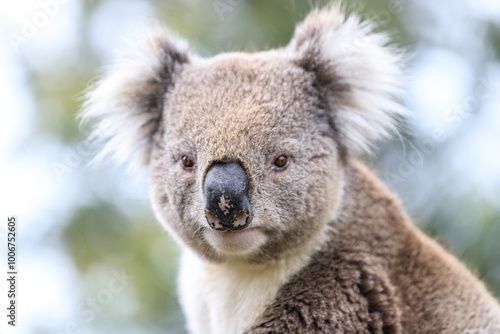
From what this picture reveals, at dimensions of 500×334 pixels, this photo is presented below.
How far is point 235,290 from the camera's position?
338cm

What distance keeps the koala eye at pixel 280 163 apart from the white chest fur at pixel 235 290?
1.99ft

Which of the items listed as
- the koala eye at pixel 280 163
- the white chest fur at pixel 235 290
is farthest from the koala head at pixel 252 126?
the white chest fur at pixel 235 290

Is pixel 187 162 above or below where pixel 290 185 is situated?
below

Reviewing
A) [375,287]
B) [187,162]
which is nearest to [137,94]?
[187,162]

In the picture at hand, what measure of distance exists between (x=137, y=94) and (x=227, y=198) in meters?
1.37

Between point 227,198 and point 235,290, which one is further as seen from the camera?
point 235,290

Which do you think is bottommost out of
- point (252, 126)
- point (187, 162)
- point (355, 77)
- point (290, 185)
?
point (187, 162)

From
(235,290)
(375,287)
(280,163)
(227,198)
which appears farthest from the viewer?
(235,290)

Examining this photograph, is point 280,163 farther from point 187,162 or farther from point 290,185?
point 187,162

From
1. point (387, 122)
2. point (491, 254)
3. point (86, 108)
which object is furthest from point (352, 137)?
point (491, 254)

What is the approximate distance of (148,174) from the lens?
12.0 ft

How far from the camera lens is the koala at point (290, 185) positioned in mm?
3014

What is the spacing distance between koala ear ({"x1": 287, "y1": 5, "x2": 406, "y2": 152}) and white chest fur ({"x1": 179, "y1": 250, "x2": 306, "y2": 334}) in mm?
936

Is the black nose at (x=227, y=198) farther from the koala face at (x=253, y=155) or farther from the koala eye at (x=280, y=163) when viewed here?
the koala eye at (x=280, y=163)
